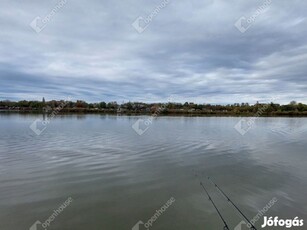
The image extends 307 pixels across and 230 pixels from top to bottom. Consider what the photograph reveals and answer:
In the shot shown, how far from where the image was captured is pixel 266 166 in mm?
12906

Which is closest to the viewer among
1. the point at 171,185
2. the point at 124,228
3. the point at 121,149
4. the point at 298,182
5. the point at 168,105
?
the point at 124,228

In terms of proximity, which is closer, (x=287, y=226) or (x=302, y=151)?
Result: (x=287, y=226)

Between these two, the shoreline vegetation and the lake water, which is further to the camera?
the shoreline vegetation

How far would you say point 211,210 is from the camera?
286 inches

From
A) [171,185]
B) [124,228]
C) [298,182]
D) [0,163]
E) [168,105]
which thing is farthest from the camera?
[168,105]

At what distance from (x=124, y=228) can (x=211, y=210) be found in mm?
2546

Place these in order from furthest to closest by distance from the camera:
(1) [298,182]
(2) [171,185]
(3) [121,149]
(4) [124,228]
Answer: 1. (3) [121,149]
2. (1) [298,182]
3. (2) [171,185]
4. (4) [124,228]

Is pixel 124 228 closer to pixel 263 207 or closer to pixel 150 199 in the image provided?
pixel 150 199

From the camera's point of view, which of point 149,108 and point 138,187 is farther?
point 149,108

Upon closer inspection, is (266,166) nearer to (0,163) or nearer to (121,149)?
(121,149)

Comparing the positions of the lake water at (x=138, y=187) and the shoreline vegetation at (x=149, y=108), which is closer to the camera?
the lake water at (x=138, y=187)

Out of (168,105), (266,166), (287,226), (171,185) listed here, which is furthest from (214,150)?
(168,105)

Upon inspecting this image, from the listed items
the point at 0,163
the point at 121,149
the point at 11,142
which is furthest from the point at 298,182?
the point at 11,142

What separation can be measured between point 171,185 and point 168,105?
166299 millimetres
